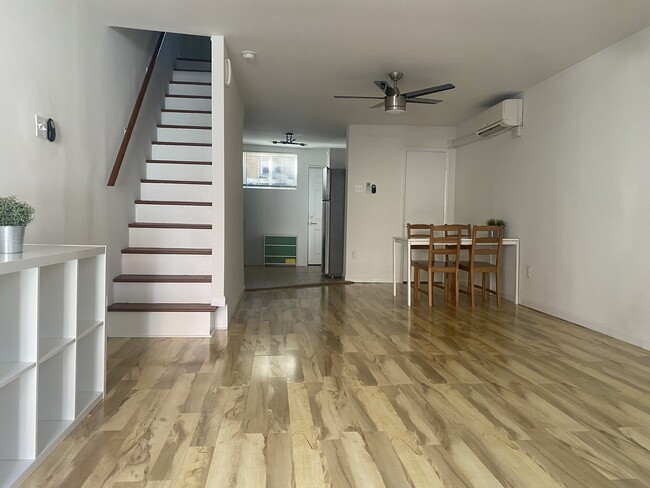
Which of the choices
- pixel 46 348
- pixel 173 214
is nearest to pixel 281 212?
pixel 173 214

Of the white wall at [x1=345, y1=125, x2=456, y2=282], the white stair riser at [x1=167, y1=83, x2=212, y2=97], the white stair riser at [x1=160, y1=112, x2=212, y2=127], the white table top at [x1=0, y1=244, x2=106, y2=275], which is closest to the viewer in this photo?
the white table top at [x1=0, y1=244, x2=106, y2=275]

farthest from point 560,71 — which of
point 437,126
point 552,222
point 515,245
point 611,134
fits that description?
point 437,126

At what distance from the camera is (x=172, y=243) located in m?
4.06

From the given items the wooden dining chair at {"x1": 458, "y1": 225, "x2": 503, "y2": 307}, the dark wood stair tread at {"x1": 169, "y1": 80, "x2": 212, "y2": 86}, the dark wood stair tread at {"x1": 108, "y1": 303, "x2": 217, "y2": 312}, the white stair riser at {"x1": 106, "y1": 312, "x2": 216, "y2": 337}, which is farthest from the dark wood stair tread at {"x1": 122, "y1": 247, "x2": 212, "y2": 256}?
the wooden dining chair at {"x1": 458, "y1": 225, "x2": 503, "y2": 307}

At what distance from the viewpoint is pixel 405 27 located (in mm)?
3363

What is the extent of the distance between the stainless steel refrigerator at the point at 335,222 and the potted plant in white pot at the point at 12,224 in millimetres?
5963

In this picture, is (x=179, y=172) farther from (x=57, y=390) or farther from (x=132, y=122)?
(x=57, y=390)

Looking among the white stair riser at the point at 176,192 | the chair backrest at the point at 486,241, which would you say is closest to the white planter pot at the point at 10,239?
the white stair riser at the point at 176,192

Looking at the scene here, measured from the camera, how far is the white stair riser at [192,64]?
6109 millimetres

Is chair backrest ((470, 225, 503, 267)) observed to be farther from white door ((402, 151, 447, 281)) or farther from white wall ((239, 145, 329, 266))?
white wall ((239, 145, 329, 266))

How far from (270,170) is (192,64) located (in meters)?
3.57

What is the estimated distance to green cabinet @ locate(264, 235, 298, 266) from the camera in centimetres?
952

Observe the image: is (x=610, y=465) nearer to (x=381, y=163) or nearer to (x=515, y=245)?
(x=515, y=245)

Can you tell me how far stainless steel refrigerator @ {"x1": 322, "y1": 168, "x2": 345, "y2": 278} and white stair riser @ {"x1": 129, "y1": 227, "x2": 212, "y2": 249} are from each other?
3.65 m
